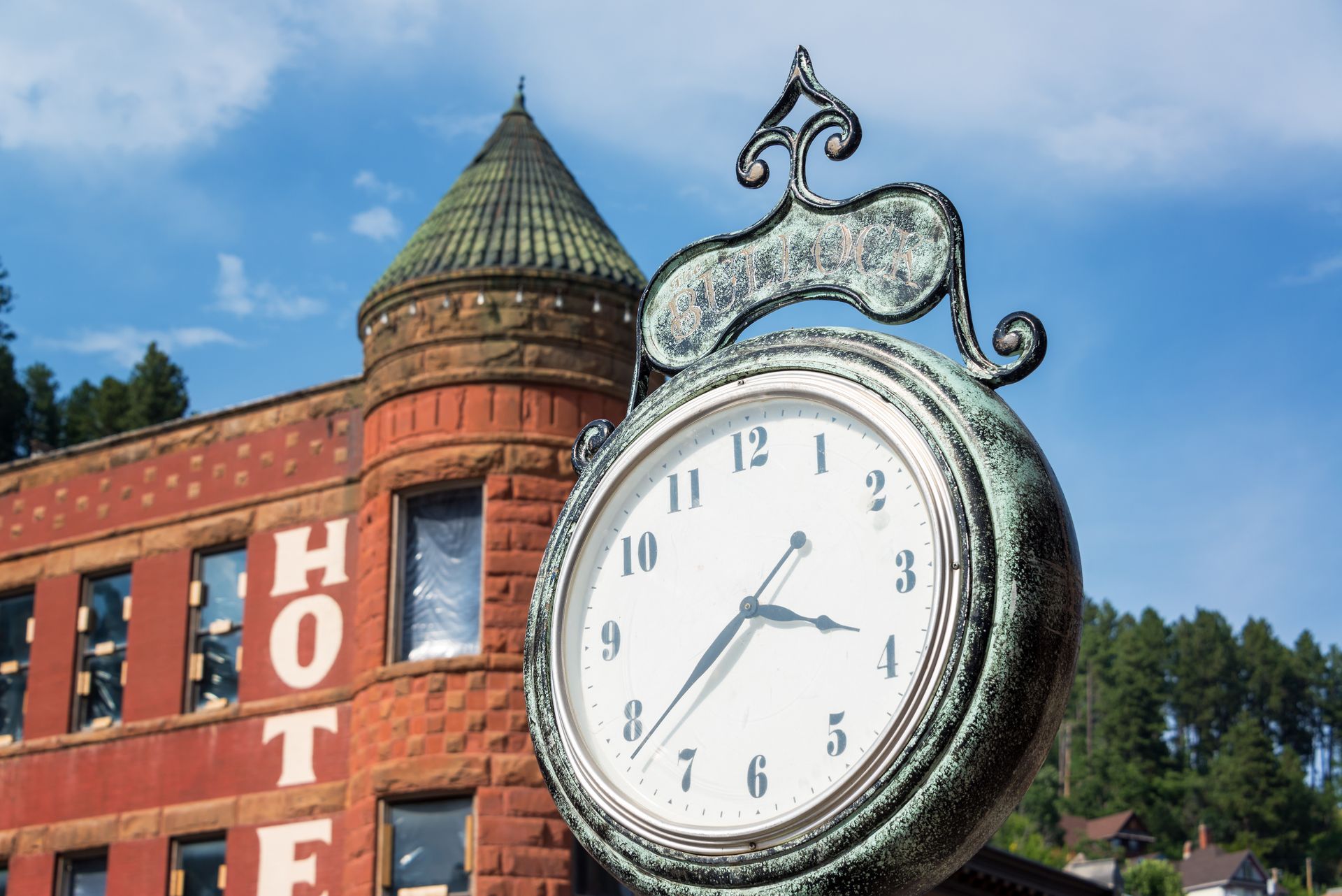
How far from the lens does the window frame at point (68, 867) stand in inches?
621

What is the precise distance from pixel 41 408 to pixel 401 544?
3445cm

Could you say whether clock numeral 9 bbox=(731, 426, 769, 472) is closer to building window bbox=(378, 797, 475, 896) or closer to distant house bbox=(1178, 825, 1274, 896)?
building window bbox=(378, 797, 475, 896)

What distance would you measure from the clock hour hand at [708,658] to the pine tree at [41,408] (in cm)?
4329

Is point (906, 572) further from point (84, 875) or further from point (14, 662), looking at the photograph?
point (14, 662)

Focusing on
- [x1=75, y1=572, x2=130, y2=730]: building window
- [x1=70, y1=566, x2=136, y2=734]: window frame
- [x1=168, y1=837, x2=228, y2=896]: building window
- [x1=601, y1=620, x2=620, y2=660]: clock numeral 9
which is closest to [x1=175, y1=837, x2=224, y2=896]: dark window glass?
[x1=168, y1=837, x2=228, y2=896]: building window

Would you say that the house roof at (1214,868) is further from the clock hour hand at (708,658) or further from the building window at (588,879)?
the clock hour hand at (708,658)

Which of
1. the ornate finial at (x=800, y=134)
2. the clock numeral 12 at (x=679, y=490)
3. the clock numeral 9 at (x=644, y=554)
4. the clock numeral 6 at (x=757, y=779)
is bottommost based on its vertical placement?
the clock numeral 6 at (x=757, y=779)

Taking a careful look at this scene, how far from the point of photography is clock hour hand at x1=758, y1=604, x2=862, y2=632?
354cm

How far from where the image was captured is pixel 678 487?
3.98 m

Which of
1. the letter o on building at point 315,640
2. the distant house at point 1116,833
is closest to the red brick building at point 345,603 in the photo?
the letter o on building at point 315,640

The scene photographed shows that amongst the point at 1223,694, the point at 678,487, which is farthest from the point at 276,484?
the point at 1223,694

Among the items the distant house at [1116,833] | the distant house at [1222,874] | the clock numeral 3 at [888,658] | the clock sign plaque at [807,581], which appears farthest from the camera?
the distant house at [1116,833]

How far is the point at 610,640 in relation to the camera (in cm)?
393

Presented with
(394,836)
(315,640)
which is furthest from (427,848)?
(315,640)
